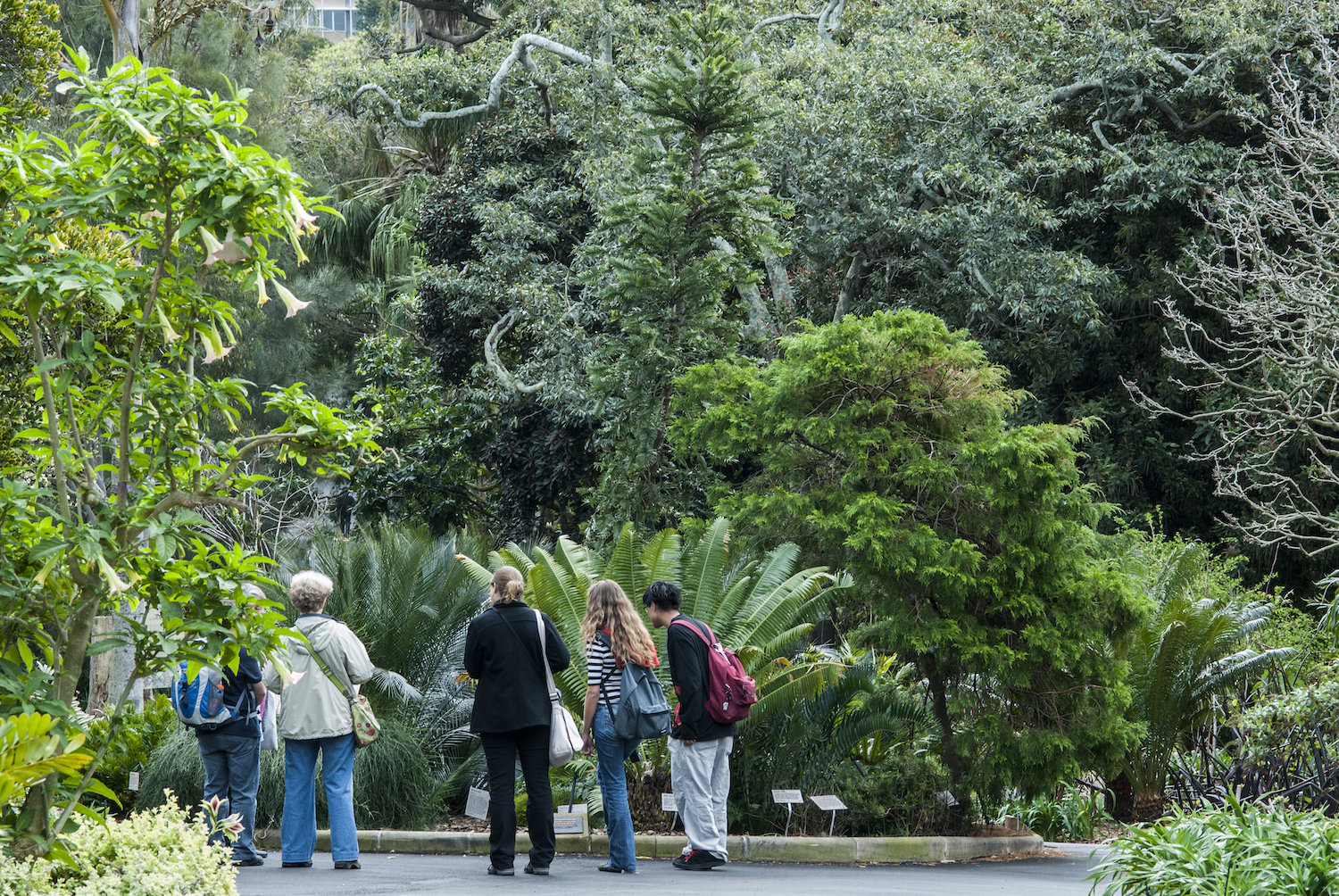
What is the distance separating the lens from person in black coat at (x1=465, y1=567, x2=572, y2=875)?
7.43 m

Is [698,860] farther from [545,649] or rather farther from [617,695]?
[545,649]

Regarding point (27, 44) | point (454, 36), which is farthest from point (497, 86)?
point (27, 44)

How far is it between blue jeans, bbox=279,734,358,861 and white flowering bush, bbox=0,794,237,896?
279 centimetres

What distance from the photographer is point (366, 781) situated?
9.63 m

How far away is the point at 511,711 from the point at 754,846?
2.44 metres

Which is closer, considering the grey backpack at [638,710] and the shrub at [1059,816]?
the grey backpack at [638,710]

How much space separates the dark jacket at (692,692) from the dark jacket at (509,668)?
2.31 feet

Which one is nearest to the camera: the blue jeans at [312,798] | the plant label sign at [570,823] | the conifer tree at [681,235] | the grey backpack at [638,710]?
the grey backpack at [638,710]

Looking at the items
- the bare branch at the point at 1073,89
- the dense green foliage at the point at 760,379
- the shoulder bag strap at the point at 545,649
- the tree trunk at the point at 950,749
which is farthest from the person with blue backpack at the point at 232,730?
the bare branch at the point at 1073,89

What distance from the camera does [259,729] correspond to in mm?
8047

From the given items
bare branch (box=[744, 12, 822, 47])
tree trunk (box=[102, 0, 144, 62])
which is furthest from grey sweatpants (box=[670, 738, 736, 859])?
bare branch (box=[744, 12, 822, 47])

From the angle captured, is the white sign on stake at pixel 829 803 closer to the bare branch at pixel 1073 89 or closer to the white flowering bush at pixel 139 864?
the white flowering bush at pixel 139 864

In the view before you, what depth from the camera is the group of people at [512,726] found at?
752 centimetres

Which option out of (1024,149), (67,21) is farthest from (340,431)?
(67,21)
